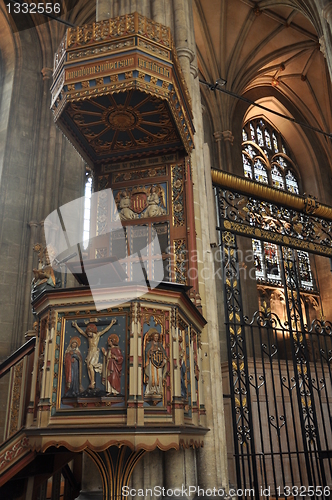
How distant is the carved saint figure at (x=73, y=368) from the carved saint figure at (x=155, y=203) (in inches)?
102

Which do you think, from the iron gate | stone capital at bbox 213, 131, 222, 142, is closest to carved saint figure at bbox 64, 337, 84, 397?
the iron gate

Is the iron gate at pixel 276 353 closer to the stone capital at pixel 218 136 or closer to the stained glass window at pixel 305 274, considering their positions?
the stained glass window at pixel 305 274

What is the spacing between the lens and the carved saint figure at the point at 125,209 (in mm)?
5941

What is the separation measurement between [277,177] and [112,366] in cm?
1608

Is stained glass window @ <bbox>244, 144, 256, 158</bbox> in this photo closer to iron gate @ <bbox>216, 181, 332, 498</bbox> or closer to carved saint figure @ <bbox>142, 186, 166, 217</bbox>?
iron gate @ <bbox>216, 181, 332, 498</bbox>

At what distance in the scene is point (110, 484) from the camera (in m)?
3.53

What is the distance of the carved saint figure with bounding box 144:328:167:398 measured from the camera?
3.49m

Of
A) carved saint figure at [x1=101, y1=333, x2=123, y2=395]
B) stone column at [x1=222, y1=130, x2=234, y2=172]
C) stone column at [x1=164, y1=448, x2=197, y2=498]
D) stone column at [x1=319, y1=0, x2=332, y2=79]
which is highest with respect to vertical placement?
stone column at [x1=222, y1=130, x2=234, y2=172]

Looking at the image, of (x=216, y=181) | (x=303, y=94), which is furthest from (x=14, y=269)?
(x=303, y=94)

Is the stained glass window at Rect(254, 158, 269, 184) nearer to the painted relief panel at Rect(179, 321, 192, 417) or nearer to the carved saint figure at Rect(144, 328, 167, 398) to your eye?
the painted relief panel at Rect(179, 321, 192, 417)

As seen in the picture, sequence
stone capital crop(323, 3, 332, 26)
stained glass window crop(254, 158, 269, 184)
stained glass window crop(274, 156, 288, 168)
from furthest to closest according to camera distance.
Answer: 1. stained glass window crop(274, 156, 288, 168)
2. stained glass window crop(254, 158, 269, 184)
3. stone capital crop(323, 3, 332, 26)

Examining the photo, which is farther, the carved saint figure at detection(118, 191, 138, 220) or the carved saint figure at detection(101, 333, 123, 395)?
the carved saint figure at detection(118, 191, 138, 220)

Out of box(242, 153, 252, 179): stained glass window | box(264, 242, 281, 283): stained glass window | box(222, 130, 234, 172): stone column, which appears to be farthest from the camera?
box(242, 153, 252, 179): stained glass window

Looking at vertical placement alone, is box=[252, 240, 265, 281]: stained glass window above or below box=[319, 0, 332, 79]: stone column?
below
